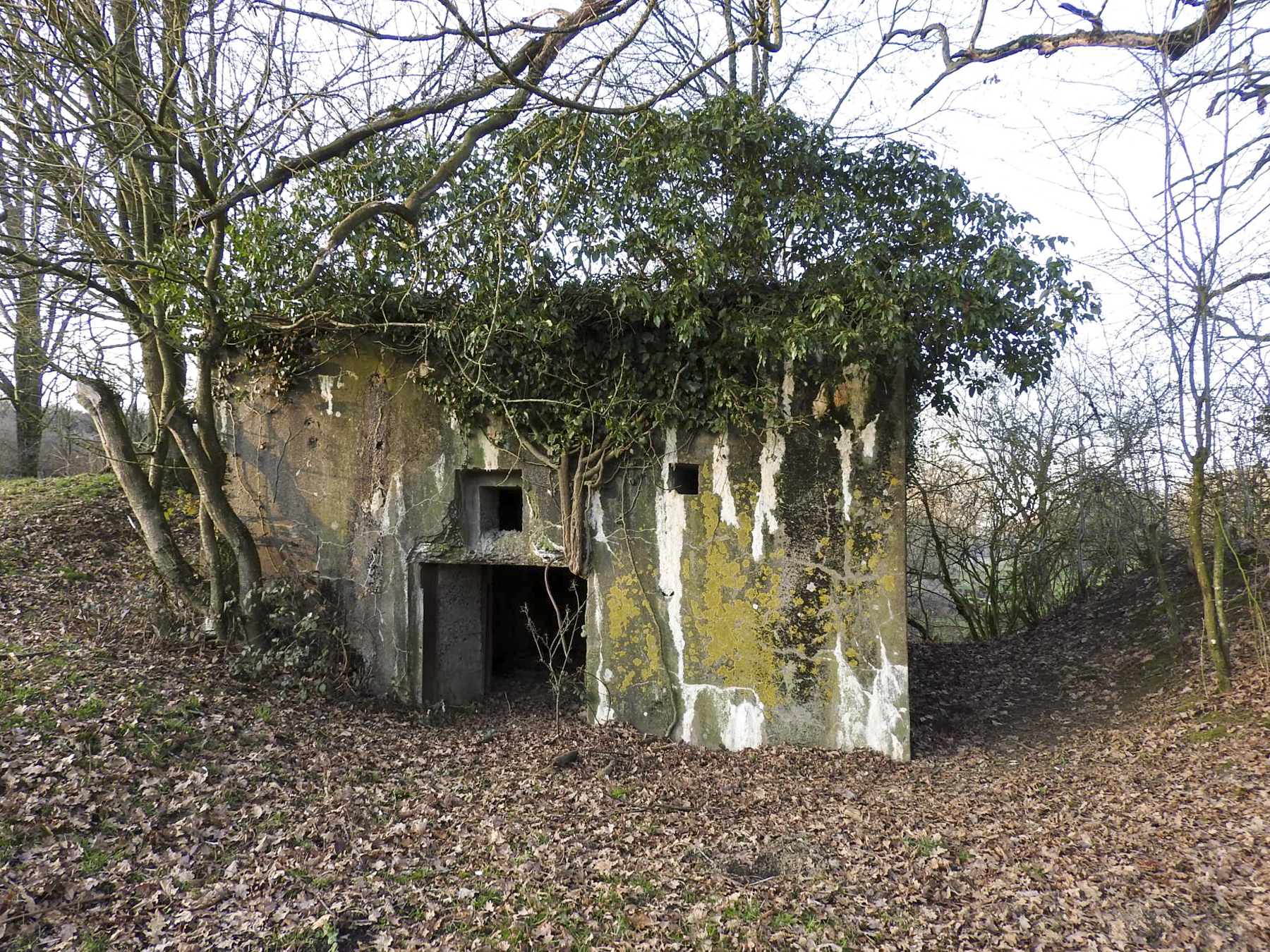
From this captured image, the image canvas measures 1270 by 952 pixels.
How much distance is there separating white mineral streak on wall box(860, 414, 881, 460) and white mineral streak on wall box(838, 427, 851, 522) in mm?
129

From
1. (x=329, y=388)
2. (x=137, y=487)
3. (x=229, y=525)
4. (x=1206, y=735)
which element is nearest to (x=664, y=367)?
(x=329, y=388)

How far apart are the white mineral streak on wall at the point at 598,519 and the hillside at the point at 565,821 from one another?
1.65 m

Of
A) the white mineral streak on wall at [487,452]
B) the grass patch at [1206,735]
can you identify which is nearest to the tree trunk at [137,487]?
the white mineral streak on wall at [487,452]

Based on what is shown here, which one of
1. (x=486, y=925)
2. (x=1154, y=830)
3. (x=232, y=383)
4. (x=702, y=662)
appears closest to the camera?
(x=486, y=925)

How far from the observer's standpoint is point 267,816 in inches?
184

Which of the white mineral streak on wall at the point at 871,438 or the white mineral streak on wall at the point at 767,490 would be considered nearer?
the white mineral streak on wall at the point at 871,438

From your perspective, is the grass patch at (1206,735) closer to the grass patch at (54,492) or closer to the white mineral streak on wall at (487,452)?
the white mineral streak on wall at (487,452)

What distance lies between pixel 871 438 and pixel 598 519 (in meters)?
2.32

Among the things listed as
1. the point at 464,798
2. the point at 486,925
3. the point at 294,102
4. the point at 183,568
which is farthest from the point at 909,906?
the point at 294,102

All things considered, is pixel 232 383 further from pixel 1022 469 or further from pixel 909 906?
pixel 1022 469

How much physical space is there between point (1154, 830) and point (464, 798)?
414cm

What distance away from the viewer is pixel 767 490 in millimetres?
6543

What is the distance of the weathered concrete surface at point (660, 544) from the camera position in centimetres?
636

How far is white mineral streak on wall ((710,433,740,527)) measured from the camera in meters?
6.61
